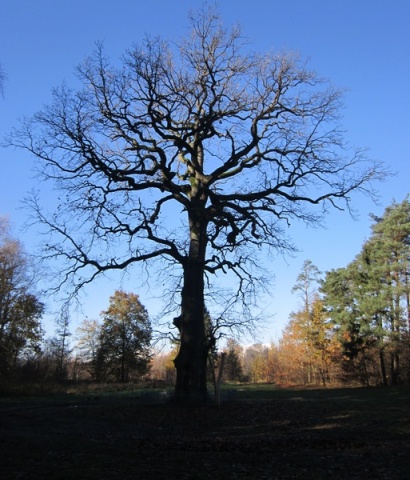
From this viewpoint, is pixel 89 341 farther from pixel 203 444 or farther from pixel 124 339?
pixel 203 444

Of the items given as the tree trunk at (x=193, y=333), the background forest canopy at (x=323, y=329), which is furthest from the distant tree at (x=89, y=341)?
the tree trunk at (x=193, y=333)

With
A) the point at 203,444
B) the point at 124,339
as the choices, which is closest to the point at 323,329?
the point at 124,339

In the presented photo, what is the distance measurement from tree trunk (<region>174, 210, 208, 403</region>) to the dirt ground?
1270mm

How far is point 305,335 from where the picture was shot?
4856cm

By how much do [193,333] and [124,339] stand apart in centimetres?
3751

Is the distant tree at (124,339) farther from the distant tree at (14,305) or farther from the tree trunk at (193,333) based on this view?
the tree trunk at (193,333)

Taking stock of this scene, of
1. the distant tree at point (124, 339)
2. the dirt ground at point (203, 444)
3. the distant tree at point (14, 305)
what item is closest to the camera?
the dirt ground at point (203, 444)

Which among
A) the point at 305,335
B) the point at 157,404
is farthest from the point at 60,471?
the point at 305,335

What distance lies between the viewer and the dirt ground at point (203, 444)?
6.42m

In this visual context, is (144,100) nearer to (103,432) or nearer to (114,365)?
(103,432)

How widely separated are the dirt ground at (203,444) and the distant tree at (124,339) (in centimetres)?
3768

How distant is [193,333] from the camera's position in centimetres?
1700

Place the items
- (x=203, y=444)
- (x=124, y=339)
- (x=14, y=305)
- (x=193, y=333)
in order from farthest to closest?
1. (x=124, y=339)
2. (x=14, y=305)
3. (x=193, y=333)
4. (x=203, y=444)

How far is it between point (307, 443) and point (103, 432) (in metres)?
4.79
